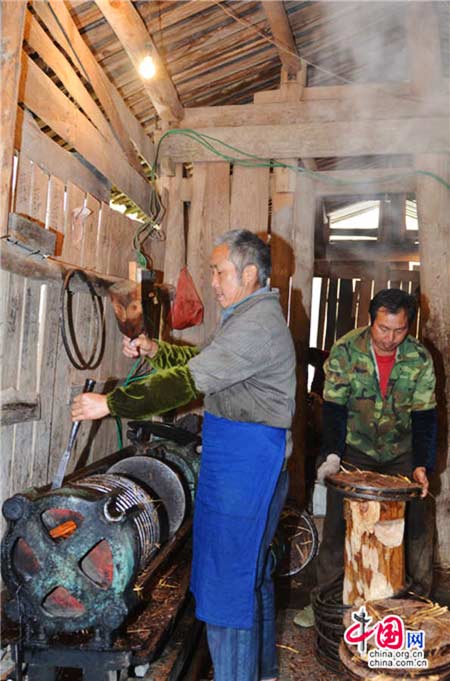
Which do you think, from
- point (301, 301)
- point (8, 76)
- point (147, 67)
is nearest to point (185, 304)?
point (301, 301)

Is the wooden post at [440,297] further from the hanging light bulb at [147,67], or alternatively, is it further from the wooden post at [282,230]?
the hanging light bulb at [147,67]

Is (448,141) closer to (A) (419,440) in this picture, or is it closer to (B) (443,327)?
(B) (443,327)

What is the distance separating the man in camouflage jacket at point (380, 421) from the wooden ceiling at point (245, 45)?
9.67ft

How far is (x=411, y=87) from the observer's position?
6.49 m

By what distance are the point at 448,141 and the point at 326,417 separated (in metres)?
3.12

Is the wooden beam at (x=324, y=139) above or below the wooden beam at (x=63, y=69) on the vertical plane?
above

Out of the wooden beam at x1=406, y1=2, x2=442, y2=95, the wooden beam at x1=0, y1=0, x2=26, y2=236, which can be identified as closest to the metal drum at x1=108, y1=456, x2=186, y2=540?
the wooden beam at x1=0, y1=0, x2=26, y2=236

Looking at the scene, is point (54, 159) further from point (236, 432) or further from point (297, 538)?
point (297, 538)

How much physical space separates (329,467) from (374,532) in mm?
601

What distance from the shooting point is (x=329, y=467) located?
472 centimetres

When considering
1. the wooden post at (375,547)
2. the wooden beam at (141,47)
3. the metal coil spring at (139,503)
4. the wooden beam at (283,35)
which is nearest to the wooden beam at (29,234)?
the metal coil spring at (139,503)

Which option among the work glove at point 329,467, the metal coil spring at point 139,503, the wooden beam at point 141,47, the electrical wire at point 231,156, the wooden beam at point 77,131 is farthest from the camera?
the electrical wire at point 231,156

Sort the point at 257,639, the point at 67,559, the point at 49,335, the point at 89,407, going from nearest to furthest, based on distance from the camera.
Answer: the point at 67,559 < the point at 89,407 < the point at 257,639 < the point at 49,335

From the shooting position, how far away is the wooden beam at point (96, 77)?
432 centimetres
